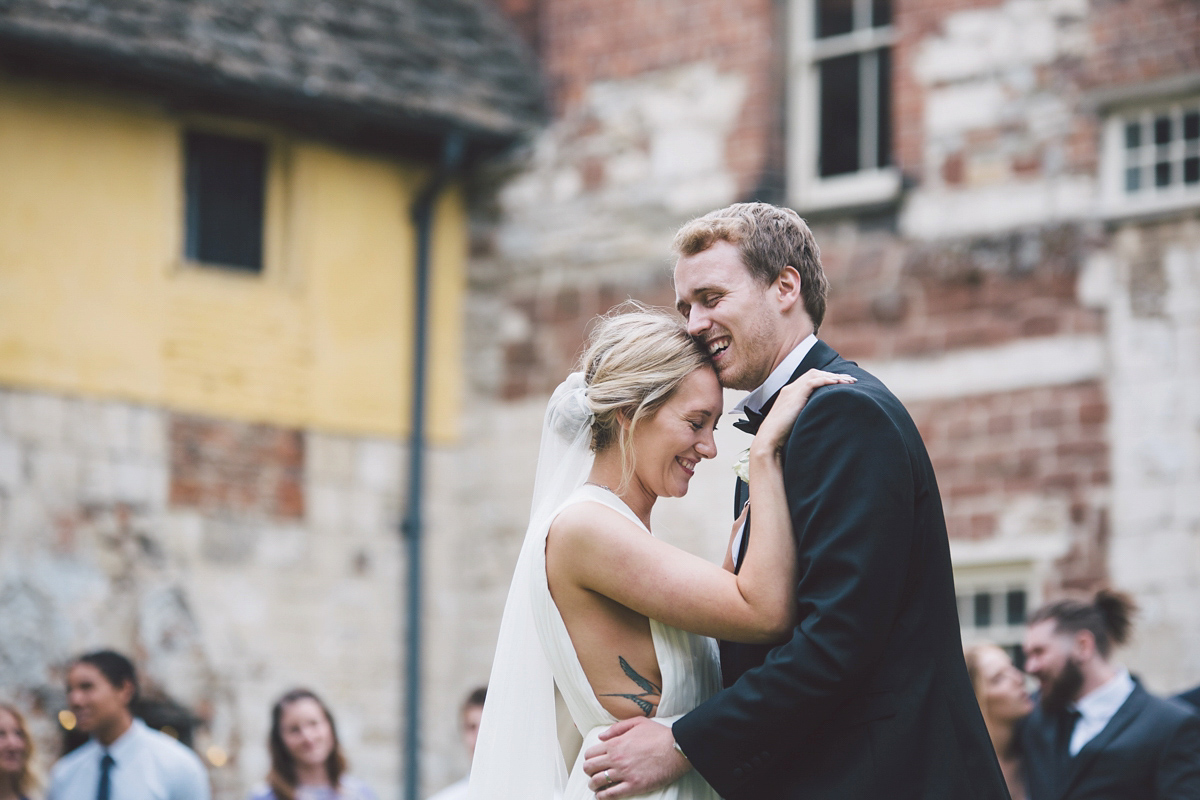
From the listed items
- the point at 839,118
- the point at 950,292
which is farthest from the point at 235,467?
the point at 950,292

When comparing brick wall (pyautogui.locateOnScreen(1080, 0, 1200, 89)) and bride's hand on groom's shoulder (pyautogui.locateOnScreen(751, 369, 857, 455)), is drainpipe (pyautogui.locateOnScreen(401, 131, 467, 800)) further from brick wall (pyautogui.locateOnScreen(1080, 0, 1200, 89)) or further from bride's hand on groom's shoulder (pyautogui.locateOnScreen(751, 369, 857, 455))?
bride's hand on groom's shoulder (pyautogui.locateOnScreen(751, 369, 857, 455))

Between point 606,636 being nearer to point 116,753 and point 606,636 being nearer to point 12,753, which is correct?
point 116,753

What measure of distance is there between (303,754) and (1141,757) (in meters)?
3.63

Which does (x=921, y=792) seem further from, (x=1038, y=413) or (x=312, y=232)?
(x=312, y=232)

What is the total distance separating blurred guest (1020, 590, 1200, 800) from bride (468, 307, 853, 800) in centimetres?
260

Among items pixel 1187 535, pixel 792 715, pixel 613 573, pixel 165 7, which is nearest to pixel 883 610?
pixel 792 715

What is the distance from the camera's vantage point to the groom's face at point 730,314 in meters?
3.89

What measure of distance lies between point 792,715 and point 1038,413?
6.68m

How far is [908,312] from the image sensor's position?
10336mm

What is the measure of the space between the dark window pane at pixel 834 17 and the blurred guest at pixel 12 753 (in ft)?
22.3

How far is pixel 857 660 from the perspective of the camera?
341 centimetres

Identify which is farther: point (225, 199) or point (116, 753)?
point (225, 199)

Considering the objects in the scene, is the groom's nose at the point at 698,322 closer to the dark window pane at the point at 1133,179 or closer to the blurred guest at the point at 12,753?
the blurred guest at the point at 12,753

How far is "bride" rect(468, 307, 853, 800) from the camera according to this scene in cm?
362
